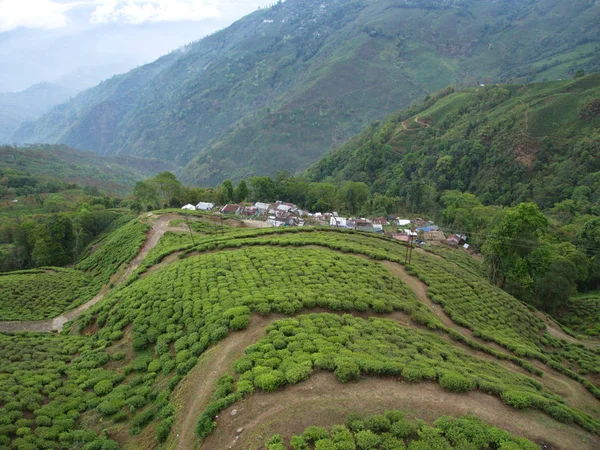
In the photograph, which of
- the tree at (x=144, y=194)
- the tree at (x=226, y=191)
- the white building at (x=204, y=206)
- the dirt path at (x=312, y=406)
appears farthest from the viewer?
the tree at (x=226, y=191)

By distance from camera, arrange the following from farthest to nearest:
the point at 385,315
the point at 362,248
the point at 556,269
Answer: the point at 556,269 < the point at 362,248 < the point at 385,315

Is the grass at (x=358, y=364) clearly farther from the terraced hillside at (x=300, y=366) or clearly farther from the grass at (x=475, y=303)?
the grass at (x=475, y=303)

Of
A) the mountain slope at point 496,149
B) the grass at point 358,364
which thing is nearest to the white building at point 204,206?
the mountain slope at point 496,149

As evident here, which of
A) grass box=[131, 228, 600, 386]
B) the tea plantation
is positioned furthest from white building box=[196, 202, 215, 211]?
the tea plantation

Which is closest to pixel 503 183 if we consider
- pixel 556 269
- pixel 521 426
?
pixel 556 269

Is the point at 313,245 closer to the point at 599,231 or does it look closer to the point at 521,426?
the point at 521,426

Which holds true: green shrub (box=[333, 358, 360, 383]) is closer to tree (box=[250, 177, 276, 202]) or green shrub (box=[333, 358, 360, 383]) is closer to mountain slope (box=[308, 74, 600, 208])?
tree (box=[250, 177, 276, 202])
